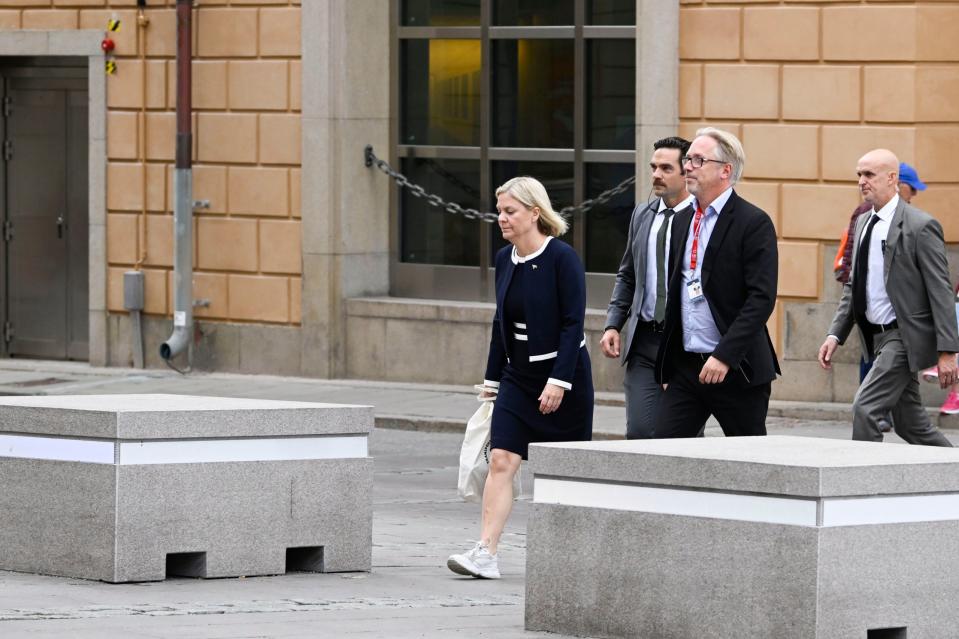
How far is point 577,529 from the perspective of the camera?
23.7 ft

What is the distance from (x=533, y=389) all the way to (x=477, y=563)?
2.38ft

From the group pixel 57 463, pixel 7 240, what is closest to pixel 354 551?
pixel 57 463

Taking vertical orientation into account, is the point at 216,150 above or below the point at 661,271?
above

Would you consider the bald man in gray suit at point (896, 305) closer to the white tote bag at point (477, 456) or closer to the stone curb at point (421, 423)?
the white tote bag at point (477, 456)

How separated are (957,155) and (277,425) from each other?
27.0 feet

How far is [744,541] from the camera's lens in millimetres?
6707

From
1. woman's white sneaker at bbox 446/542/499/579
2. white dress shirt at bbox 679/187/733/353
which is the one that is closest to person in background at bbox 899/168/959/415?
white dress shirt at bbox 679/187/733/353

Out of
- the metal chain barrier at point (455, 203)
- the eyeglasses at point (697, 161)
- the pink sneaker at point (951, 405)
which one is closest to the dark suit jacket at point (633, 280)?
the eyeglasses at point (697, 161)

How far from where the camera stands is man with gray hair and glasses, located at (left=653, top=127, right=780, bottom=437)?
27.8 ft

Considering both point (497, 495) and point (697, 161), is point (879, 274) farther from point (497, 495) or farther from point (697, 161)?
point (497, 495)

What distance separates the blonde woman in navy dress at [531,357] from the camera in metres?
8.96

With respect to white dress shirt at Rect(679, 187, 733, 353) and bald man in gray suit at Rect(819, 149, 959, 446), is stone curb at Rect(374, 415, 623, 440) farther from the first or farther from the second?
white dress shirt at Rect(679, 187, 733, 353)

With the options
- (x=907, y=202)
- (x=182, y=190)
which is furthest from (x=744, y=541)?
(x=182, y=190)

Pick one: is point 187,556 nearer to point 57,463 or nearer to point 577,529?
point 57,463
